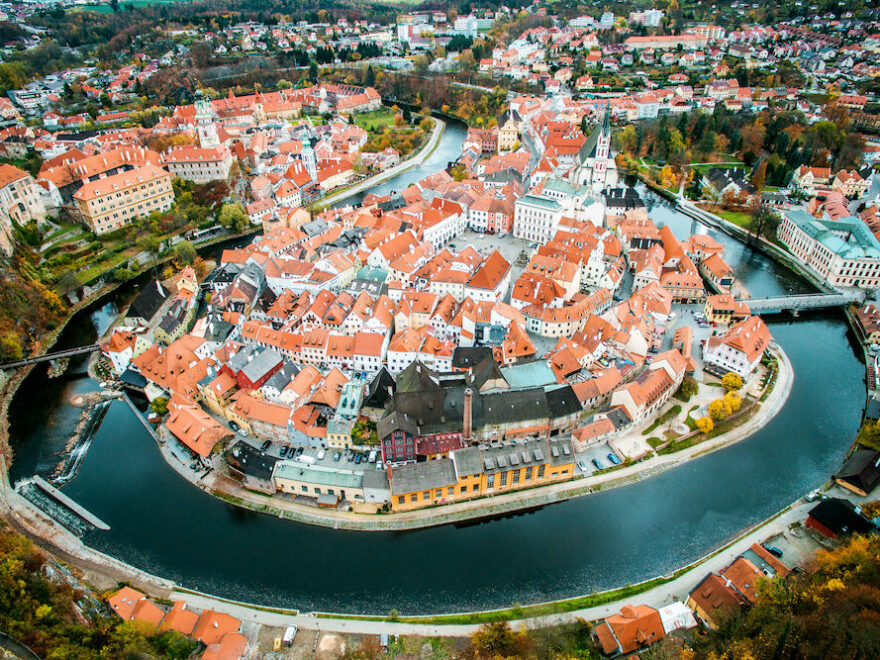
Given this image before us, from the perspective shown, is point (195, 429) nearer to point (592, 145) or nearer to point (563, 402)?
point (563, 402)

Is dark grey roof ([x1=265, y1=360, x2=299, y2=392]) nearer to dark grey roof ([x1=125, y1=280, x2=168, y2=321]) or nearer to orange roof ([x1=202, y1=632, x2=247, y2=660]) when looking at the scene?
orange roof ([x1=202, y1=632, x2=247, y2=660])

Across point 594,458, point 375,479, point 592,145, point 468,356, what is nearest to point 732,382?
point 594,458

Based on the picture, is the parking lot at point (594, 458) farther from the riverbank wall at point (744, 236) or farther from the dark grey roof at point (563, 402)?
the riverbank wall at point (744, 236)

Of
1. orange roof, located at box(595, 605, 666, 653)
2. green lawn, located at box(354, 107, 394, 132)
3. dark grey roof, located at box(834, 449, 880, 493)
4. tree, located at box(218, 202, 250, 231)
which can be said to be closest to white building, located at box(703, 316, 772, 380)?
dark grey roof, located at box(834, 449, 880, 493)

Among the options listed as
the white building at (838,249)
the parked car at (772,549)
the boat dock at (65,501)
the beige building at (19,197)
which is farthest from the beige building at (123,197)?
the white building at (838,249)

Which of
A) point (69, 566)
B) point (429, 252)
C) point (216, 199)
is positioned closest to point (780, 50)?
point (429, 252)

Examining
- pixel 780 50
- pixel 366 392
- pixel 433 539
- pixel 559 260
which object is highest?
pixel 780 50

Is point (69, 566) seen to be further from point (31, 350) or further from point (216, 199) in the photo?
point (216, 199)
